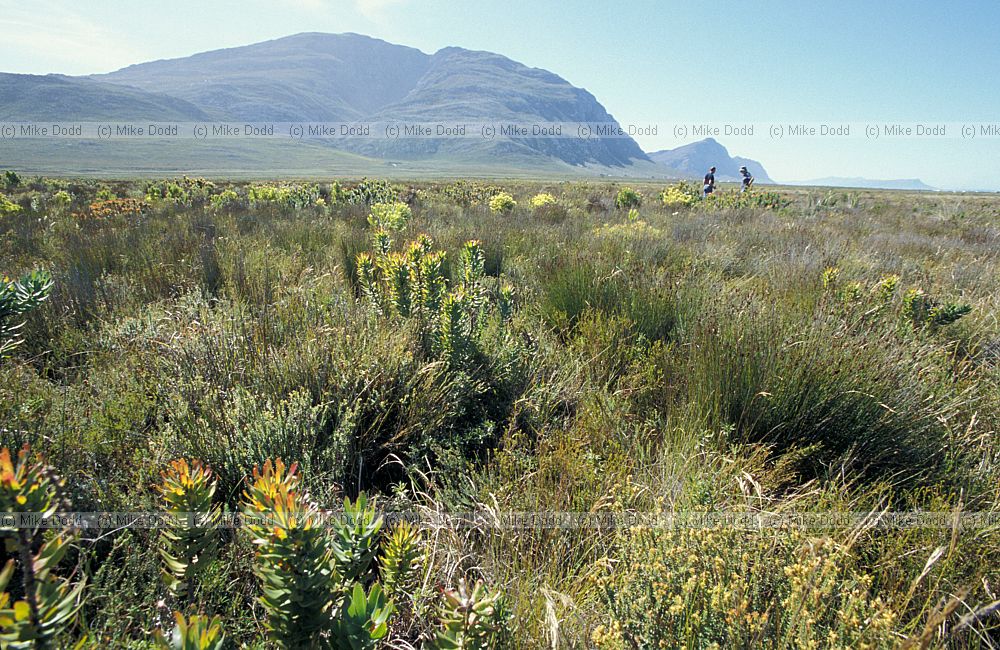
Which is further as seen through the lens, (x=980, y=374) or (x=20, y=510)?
(x=980, y=374)

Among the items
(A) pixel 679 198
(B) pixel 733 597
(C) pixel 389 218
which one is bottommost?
(B) pixel 733 597

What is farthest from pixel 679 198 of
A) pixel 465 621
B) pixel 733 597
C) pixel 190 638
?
pixel 190 638

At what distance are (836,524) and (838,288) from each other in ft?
10.3

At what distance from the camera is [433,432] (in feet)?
7.43

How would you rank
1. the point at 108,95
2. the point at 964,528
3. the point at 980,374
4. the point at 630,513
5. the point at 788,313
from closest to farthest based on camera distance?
1. the point at 964,528
2. the point at 630,513
3. the point at 980,374
4. the point at 788,313
5. the point at 108,95

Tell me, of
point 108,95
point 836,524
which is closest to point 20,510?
point 836,524

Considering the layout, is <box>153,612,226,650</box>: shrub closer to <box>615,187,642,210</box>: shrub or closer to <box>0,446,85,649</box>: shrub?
<box>0,446,85,649</box>: shrub

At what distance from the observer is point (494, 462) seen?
2.07 metres

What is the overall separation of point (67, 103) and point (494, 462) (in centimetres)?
20920

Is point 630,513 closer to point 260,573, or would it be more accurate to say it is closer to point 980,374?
point 260,573

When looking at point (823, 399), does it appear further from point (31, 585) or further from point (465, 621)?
point (31, 585)

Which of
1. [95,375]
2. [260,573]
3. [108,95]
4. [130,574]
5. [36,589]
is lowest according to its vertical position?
[130,574]

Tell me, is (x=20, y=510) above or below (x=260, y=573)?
above

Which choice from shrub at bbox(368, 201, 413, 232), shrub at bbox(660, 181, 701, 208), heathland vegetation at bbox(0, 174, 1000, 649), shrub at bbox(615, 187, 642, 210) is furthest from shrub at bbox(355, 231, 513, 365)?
shrub at bbox(660, 181, 701, 208)
